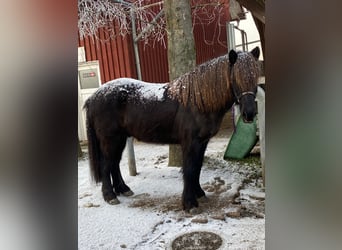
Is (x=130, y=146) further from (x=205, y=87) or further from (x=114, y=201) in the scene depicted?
(x=205, y=87)

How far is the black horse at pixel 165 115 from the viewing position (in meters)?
0.83

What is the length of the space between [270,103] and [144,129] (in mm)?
727

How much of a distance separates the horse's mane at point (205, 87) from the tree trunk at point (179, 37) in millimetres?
39

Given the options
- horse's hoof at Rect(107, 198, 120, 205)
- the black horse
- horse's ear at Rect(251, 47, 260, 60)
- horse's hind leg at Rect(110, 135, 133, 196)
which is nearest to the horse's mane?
the black horse

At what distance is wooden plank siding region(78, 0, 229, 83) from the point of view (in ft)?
2.42

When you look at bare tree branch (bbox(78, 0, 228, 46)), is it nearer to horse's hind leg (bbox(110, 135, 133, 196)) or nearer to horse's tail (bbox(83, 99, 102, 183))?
horse's tail (bbox(83, 99, 102, 183))

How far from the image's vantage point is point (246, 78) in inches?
27.6

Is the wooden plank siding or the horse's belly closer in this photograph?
the wooden plank siding

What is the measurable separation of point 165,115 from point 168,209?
0.34m

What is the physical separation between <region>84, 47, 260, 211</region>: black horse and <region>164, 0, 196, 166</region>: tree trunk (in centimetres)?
4

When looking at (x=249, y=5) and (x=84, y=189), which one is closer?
(x=249, y=5)

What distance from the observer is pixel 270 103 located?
342mm
